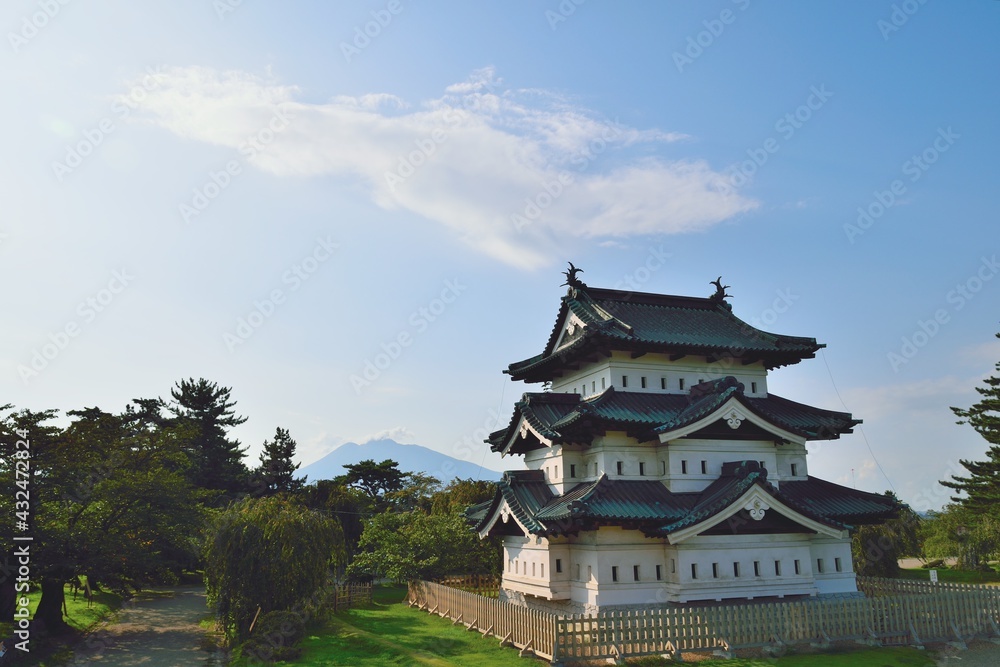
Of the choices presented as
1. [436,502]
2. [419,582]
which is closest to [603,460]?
[419,582]

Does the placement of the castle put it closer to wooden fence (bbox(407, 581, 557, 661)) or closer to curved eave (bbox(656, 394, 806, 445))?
curved eave (bbox(656, 394, 806, 445))

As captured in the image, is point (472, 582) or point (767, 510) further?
point (472, 582)

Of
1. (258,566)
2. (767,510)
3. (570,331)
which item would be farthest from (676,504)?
(258,566)

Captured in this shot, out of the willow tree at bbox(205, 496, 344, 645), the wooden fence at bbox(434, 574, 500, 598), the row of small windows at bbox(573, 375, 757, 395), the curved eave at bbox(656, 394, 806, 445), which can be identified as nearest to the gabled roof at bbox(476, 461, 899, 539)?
the curved eave at bbox(656, 394, 806, 445)

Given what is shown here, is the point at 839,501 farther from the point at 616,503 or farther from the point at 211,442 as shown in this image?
the point at 211,442

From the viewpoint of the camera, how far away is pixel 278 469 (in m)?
57.7

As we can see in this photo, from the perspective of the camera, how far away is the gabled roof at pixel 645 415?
67.2ft

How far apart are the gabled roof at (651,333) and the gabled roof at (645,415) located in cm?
152

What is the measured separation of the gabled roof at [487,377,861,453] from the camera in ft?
67.2

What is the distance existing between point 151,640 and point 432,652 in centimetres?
1179

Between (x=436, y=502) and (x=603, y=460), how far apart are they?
74.8 feet

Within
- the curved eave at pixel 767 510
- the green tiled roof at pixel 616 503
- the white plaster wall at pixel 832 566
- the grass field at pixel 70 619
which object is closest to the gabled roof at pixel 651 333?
the green tiled roof at pixel 616 503

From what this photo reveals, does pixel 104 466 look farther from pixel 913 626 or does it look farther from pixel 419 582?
pixel 913 626

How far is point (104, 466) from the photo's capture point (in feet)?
82.8
